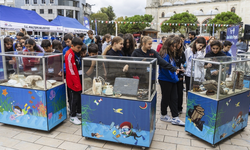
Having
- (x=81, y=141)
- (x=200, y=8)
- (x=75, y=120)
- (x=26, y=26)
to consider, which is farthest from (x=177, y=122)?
(x=200, y=8)

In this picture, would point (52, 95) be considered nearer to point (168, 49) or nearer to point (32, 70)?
point (32, 70)

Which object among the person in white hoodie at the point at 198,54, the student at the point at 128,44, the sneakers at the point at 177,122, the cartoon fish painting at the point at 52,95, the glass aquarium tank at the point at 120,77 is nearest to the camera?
the glass aquarium tank at the point at 120,77

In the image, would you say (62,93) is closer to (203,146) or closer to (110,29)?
(203,146)

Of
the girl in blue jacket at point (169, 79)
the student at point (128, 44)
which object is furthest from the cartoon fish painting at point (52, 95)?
the girl in blue jacket at point (169, 79)

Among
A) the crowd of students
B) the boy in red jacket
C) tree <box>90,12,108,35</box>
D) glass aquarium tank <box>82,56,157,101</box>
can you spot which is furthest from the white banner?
tree <box>90,12,108,35</box>

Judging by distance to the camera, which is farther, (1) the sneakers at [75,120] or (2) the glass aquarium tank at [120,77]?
(1) the sneakers at [75,120]

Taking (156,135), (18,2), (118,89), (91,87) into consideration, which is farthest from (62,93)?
(18,2)

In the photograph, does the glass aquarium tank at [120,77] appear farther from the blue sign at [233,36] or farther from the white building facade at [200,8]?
the white building facade at [200,8]

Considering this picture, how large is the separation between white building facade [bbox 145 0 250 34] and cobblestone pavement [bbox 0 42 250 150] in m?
50.0

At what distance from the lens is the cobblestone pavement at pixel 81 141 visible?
296 cm

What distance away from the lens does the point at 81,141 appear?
3129 millimetres

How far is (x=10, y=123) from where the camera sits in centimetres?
350

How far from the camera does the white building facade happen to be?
53163 millimetres

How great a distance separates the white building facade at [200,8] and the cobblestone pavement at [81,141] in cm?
5001
